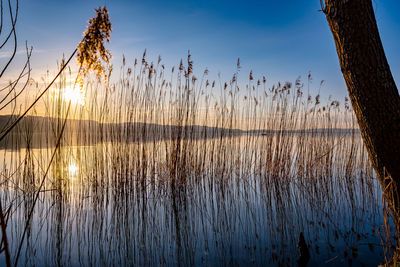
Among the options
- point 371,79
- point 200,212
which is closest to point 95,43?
point 371,79

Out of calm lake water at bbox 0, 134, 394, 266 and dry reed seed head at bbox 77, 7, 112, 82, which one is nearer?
dry reed seed head at bbox 77, 7, 112, 82

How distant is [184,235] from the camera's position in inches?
85.0

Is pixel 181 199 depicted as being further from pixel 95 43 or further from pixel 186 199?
pixel 95 43

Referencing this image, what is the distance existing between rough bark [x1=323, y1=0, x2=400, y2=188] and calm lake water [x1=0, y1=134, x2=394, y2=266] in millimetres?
477

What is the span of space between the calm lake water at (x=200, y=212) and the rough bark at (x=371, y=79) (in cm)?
48

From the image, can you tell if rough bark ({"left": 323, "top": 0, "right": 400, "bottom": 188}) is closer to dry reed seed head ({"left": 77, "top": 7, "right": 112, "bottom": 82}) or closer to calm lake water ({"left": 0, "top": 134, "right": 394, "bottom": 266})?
calm lake water ({"left": 0, "top": 134, "right": 394, "bottom": 266})

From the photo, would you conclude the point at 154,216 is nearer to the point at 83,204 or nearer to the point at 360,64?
the point at 83,204

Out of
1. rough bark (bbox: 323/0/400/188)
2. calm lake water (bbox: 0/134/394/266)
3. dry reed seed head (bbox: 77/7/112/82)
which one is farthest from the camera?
calm lake water (bbox: 0/134/394/266)

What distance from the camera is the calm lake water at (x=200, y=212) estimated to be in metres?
1.84

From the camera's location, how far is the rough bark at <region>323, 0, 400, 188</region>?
4.34 ft

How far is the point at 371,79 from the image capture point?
1325mm

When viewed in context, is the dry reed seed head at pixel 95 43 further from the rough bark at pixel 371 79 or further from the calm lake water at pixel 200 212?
the rough bark at pixel 371 79

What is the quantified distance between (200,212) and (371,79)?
6.36ft

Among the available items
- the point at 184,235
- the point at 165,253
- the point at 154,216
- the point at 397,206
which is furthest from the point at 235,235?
the point at 397,206
